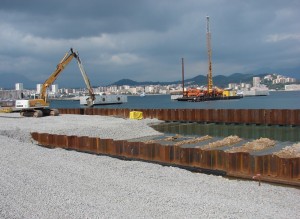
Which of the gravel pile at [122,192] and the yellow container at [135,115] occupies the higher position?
the yellow container at [135,115]

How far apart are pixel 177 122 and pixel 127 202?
2531 centimetres

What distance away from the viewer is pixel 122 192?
963 cm

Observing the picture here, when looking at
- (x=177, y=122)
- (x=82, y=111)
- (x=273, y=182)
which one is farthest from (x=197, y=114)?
(x=273, y=182)

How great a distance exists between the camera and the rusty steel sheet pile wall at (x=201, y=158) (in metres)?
11.7

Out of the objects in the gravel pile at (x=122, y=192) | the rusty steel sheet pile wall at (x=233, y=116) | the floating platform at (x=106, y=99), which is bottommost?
the gravel pile at (x=122, y=192)

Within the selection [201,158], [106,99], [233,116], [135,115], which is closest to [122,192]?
[201,158]

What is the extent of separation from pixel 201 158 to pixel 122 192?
498 centimetres

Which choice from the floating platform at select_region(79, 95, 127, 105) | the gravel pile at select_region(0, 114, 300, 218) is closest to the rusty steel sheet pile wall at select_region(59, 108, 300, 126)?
the gravel pile at select_region(0, 114, 300, 218)

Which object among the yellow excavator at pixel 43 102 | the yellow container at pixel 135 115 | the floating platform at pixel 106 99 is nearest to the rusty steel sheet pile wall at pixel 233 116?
the yellow container at pixel 135 115

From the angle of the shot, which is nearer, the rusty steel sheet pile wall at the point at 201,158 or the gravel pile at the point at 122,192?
the gravel pile at the point at 122,192

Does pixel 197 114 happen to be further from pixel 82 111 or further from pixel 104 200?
pixel 104 200

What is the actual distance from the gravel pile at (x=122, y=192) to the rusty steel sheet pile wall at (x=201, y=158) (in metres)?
0.65

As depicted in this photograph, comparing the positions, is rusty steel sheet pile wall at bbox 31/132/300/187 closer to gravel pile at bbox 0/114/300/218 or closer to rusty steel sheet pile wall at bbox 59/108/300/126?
gravel pile at bbox 0/114/300/218

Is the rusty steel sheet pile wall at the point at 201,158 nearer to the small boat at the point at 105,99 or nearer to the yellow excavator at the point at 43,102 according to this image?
the yellow excavator at the point at 43,102
